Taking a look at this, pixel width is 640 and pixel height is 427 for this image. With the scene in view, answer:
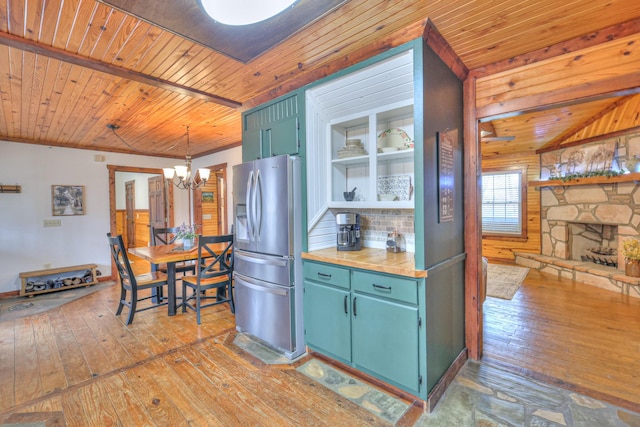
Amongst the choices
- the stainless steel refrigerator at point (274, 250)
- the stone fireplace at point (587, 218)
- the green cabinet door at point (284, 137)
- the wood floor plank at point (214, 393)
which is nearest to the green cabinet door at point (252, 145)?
the green cabinet door at point (284, 137)

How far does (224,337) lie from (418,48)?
2983mm

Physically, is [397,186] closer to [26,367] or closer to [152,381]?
[152,381]

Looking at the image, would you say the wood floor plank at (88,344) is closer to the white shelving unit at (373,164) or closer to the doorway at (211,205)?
the white shelving unit at (373,164)

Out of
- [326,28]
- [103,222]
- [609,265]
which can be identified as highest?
[326,28]

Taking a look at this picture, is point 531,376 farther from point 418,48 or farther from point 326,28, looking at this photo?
point 326,28

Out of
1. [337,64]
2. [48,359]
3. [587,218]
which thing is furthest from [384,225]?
[587,218]

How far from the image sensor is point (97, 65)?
228 centimetres

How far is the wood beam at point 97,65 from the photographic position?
196 cm

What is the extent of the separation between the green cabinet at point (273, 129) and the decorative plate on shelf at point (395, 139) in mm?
732

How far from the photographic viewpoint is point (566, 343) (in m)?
2.70

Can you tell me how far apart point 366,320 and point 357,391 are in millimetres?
496

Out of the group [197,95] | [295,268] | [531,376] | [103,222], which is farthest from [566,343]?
[103,222]

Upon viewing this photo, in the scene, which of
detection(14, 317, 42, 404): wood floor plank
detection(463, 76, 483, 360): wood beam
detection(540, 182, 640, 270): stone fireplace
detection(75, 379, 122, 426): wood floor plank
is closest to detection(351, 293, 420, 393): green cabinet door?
detection(463, 76, 483, 360): wood beam

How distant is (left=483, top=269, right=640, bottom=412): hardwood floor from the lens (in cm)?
213
